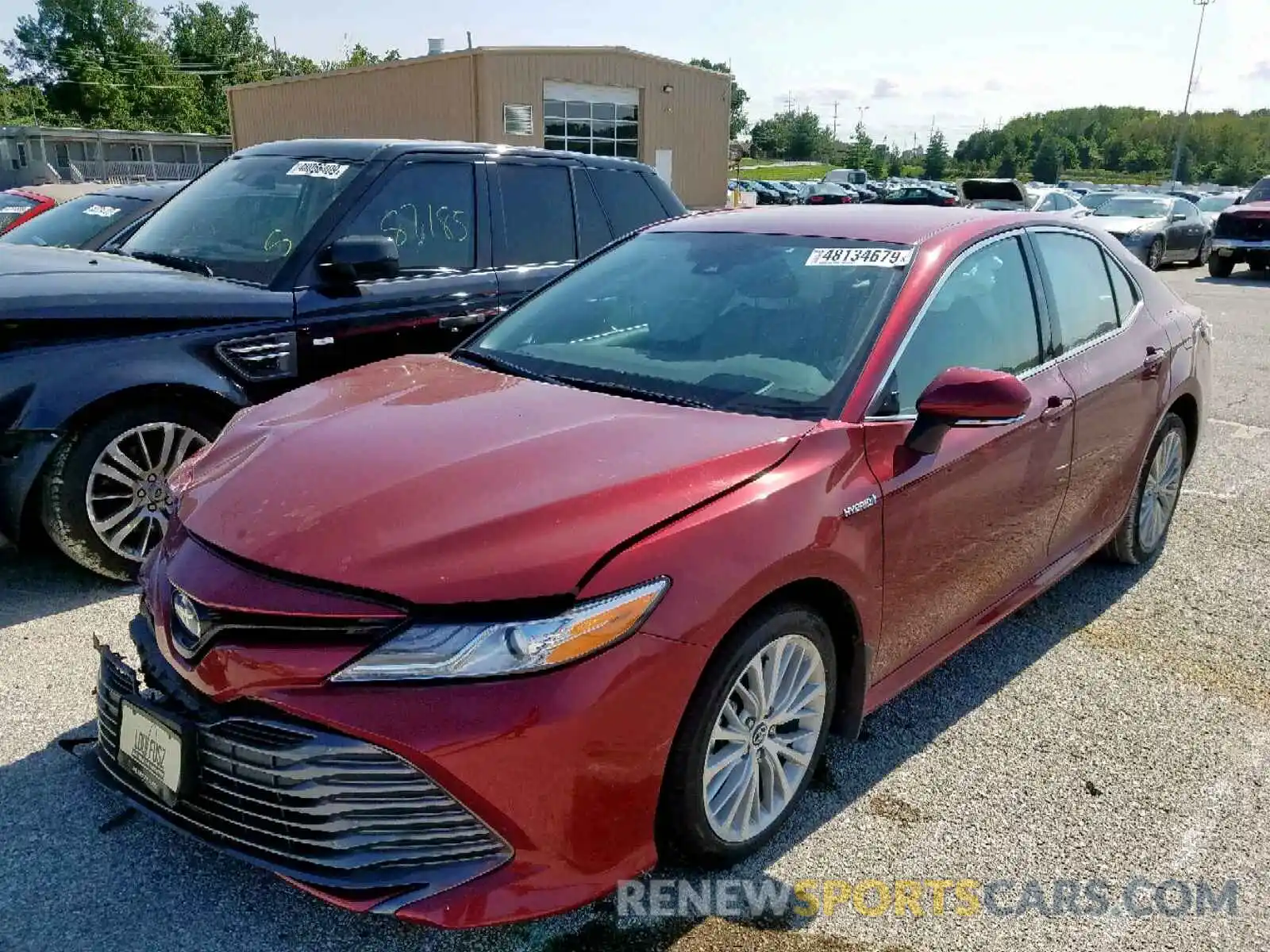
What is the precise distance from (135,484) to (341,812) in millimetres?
2669

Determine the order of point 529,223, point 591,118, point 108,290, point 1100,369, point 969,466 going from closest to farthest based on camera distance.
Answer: point 969,466 → point 1100,369 → point 108,290 → point 529,223 → point 591,118

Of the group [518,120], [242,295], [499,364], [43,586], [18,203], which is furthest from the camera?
[518,120]

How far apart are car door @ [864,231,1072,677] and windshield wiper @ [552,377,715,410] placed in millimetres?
497

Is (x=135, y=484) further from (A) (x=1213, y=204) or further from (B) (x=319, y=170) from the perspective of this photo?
(A) (x=1213, y=204)

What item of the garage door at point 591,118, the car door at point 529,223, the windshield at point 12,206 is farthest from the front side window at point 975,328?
the garage door at point 591,118

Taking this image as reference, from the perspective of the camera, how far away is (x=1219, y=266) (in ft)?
63.5

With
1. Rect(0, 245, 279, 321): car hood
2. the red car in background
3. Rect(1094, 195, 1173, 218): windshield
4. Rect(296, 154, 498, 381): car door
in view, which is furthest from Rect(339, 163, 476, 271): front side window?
Rect(1094, 195, 1173, 218): windshield

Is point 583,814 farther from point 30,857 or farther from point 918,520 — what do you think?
point 30,857

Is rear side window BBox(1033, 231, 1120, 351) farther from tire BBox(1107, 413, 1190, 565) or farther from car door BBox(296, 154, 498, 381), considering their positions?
car door BBox(296, 154, 498, 381)

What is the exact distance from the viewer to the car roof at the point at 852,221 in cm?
334

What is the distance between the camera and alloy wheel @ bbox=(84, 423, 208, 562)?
4.07 meters

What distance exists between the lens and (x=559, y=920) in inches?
94.7

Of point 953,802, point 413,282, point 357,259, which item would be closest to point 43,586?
point 357,259

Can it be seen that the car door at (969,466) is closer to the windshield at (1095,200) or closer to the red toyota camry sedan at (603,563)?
the red toyota camry sedan at (603,563)
